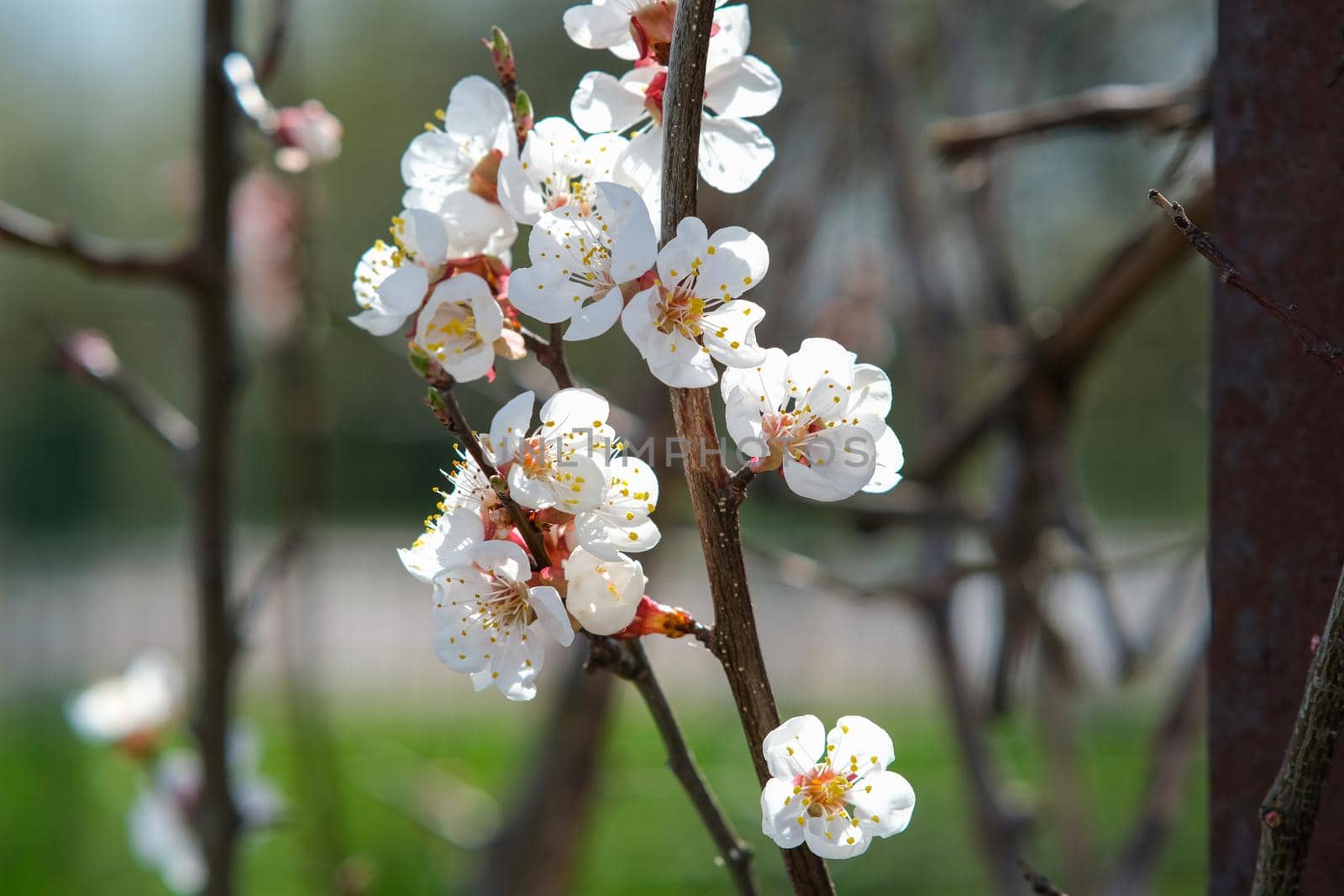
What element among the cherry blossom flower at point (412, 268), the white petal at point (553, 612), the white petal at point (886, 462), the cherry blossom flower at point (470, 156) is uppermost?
the cherry blossom flower at point (470, 156)

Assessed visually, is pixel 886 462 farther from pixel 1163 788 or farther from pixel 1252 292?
pixel 1163 788

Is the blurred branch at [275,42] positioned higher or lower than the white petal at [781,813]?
higher

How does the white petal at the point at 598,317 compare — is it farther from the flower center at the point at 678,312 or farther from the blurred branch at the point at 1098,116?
the blurred branch at the point at 1098,116

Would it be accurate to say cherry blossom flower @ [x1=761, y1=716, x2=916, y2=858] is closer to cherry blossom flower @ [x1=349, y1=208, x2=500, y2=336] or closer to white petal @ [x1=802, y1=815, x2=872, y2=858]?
white petal @ [x1=802, y1=815, x2=872, y2=858]

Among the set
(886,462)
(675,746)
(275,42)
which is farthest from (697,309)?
(275,42)

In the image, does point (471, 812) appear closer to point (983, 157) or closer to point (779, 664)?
point (983, 157)

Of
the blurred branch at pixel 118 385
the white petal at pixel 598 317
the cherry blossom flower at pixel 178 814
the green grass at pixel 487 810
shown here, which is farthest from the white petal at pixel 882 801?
the green grass at pixel 487 810

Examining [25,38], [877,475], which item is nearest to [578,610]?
[877,475]

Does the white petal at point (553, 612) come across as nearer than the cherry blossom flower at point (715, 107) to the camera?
Yes
